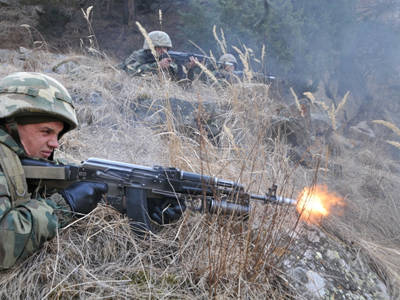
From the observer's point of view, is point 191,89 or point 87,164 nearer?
point 87,164

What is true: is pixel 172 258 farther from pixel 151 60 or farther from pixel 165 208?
pixel 151 60

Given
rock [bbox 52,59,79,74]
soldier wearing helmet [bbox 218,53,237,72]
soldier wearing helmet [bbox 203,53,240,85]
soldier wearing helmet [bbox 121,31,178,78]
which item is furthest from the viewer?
soldier wearing helmet [bbox 121,31,178,78]

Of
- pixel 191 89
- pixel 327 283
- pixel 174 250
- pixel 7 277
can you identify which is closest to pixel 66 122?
A: pixel 7 277

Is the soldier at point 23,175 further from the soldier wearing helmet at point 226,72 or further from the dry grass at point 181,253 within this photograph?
the soldier wearing helmet at point 226,72

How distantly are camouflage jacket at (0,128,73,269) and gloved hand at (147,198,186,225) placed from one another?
0.64 m

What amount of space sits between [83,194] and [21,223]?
1.30 feet

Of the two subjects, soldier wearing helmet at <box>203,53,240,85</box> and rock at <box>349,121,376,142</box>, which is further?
rock at <box>349,121,376,142</box>

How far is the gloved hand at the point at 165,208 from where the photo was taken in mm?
2049

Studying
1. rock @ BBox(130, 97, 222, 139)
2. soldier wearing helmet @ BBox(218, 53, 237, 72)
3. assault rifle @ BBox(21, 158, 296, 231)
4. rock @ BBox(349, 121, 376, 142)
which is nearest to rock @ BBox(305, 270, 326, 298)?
assault rifle @ BBox(21, 158, 296, 231)

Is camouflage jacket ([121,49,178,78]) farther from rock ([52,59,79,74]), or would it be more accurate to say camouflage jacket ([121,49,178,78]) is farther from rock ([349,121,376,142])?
rock ([349,121,376,142])

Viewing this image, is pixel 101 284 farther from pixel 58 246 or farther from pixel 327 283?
pixel 327 283

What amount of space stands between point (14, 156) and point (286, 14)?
29.3ft

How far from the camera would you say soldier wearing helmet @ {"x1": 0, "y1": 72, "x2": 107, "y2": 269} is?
4.94 feet

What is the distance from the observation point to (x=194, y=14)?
9414 mm
